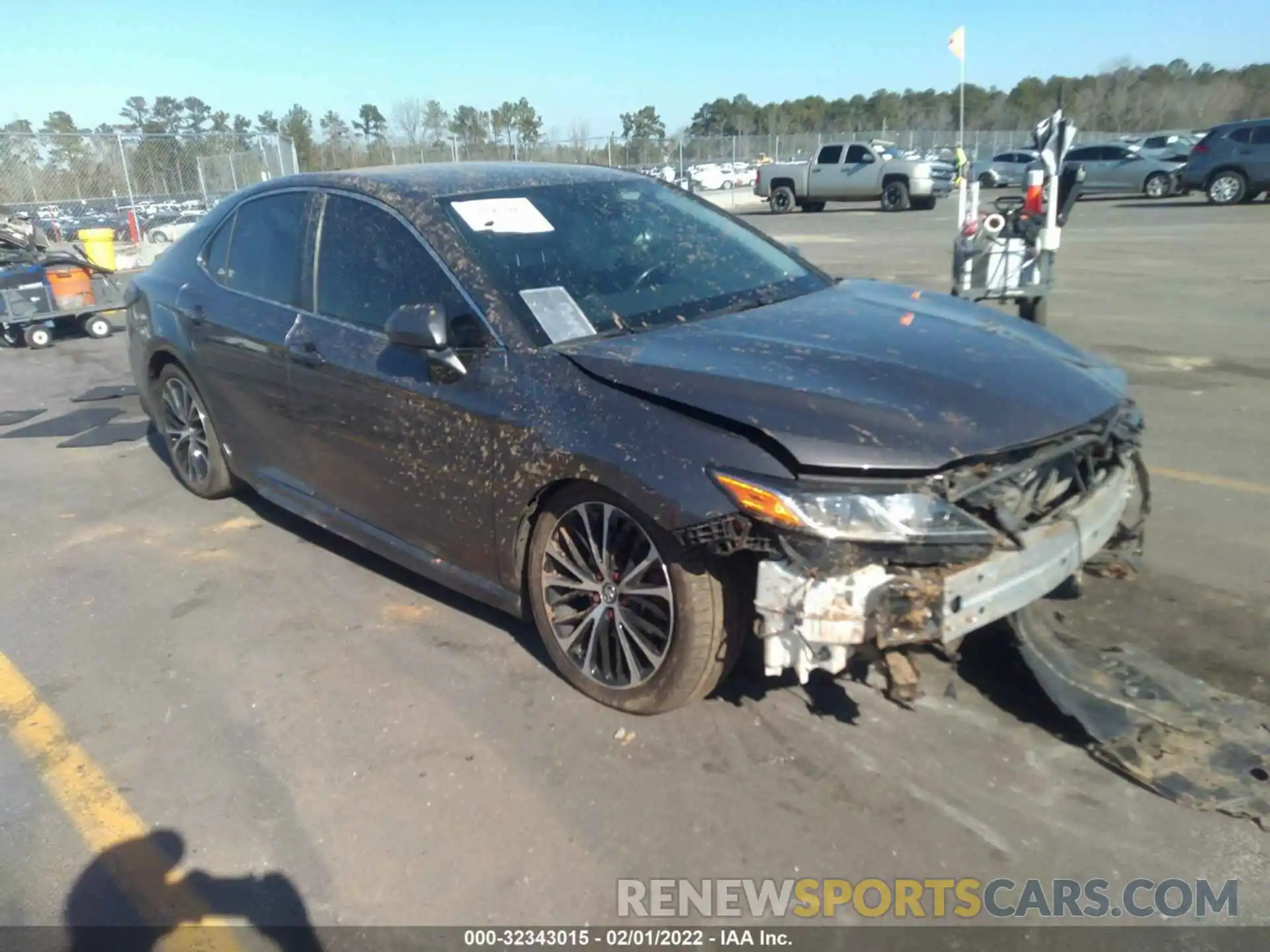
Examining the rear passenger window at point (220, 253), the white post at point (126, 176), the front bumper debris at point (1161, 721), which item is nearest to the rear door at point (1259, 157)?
the front bumper debris at point (1161, 721)

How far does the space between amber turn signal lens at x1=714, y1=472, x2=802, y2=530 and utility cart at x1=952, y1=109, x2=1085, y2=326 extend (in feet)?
20.8

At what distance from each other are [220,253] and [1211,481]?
5.27 meters

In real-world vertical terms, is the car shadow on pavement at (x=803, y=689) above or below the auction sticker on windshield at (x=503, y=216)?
below

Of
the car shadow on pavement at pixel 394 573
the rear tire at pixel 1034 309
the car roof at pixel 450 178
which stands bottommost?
the car shadow on pavement at pixel 394 573

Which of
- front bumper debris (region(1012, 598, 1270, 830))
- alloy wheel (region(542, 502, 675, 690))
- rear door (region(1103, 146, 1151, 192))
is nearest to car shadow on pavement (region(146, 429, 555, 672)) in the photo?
alloy wheel (region(542, 502, 675, 690))

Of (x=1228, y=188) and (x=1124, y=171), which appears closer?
(x=1228, y=188)

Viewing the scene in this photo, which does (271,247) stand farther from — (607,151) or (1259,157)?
(607,151)

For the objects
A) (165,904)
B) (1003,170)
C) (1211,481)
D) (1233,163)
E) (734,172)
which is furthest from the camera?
(734,172)

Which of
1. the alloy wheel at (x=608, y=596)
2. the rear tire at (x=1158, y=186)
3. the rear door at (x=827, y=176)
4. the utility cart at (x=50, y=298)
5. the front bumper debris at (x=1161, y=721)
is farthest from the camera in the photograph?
the rear door at (x=827, y=176)

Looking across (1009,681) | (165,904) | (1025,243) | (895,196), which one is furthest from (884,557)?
(895,196)

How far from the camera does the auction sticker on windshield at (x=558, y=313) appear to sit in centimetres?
340

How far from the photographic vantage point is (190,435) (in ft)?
18.1

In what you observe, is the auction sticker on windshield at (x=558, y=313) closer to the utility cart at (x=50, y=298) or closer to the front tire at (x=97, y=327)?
the utility cart at (x=50, y=298)

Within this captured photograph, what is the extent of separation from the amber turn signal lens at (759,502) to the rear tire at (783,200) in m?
29.0
